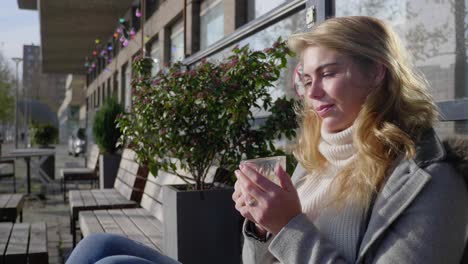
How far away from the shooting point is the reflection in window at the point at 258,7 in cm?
516

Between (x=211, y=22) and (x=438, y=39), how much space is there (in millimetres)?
5346

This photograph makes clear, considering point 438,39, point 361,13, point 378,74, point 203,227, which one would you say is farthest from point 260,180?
point 361,13

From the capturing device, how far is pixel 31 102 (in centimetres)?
3934

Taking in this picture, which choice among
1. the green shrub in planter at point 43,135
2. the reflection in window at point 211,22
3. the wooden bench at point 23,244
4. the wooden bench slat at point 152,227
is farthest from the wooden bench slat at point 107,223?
the green shrub in planter at point 43,135

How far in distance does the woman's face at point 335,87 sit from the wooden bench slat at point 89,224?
7.92 ft

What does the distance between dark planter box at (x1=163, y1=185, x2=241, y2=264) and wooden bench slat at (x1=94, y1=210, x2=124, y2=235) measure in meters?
0.69

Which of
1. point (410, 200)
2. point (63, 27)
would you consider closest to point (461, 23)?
point (410, 200)

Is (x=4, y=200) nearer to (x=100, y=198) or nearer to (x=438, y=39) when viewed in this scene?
(x=100, y=198)

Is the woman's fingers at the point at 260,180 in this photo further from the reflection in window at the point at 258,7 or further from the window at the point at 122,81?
the window at the point at 122,81

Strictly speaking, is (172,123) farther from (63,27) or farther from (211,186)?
(63,27)

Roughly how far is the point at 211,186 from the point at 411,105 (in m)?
2.00

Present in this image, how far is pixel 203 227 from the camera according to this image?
293cm

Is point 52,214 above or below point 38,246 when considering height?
below

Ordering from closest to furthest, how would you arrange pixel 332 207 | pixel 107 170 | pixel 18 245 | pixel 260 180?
pixel 260 180 < pixel 332 207 < pixel 18 245 < pixel 107 170
